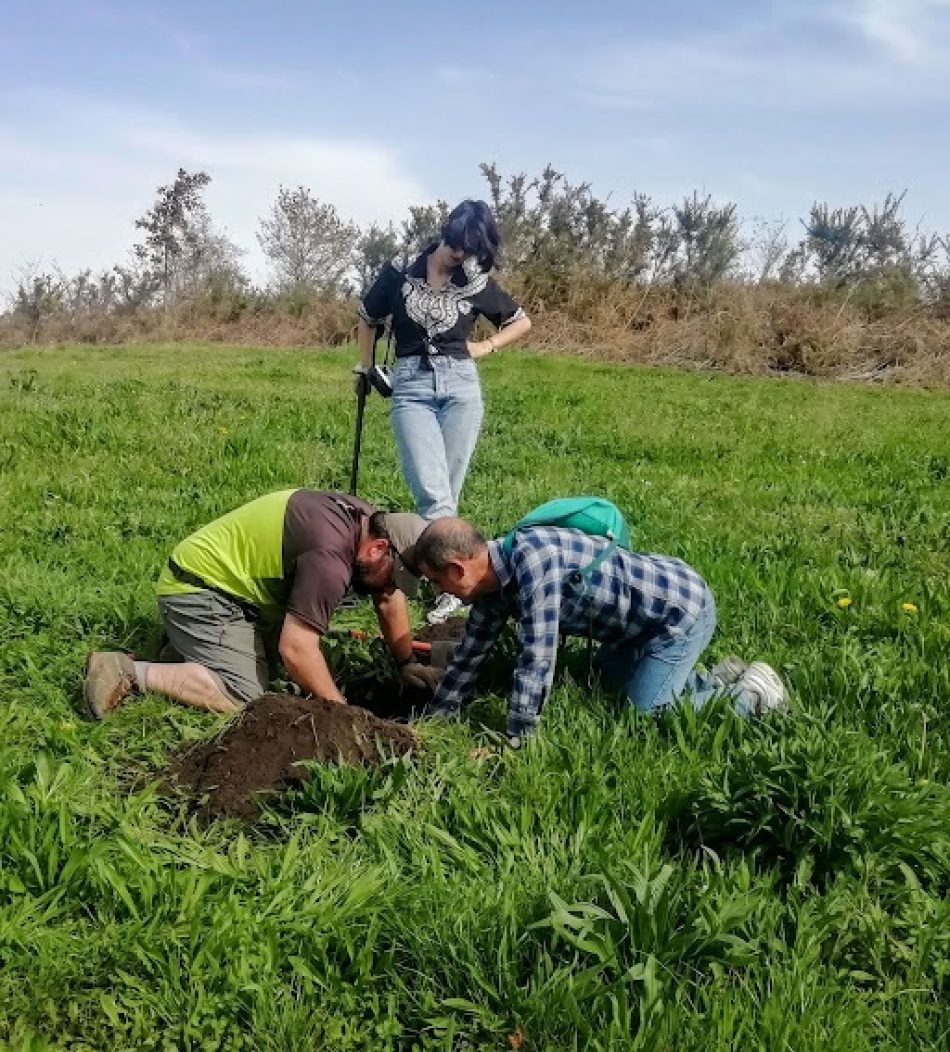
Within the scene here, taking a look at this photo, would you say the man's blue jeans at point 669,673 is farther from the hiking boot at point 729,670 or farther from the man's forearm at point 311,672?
the man's forearm at point 311,672

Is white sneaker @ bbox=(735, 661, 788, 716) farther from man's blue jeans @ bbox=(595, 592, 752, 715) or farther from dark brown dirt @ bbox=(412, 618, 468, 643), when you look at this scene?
dark brown dirt @ bbox=(412, 618, 468, 643)

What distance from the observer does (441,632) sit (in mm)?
4957

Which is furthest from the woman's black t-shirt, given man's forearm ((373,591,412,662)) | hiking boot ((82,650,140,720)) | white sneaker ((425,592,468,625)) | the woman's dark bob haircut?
hiking boot ((82,650,140,720))

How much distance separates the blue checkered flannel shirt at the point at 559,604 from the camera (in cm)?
355

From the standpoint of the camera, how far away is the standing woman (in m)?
5.47

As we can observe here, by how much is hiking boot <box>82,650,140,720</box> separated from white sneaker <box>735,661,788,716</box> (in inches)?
91.9

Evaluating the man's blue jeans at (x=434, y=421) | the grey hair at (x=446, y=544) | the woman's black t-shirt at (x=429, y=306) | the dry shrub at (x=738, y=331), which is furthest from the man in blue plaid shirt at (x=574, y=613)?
the dry shrub at (x=738, y=331)

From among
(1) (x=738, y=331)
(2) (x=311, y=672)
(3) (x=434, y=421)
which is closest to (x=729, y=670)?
(2) (x=311, y=672)

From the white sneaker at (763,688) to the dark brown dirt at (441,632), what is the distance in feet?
5.05

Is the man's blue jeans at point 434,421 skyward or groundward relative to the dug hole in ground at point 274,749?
skyward

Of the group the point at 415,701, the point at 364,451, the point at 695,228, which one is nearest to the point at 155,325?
the point at 695,228

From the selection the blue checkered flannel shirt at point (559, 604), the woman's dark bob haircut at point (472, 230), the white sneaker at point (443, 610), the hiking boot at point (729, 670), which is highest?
the woman's dark bob haircut at point (472, 230)

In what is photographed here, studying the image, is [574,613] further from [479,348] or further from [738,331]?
[738,331]

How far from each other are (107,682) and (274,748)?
95 cm
